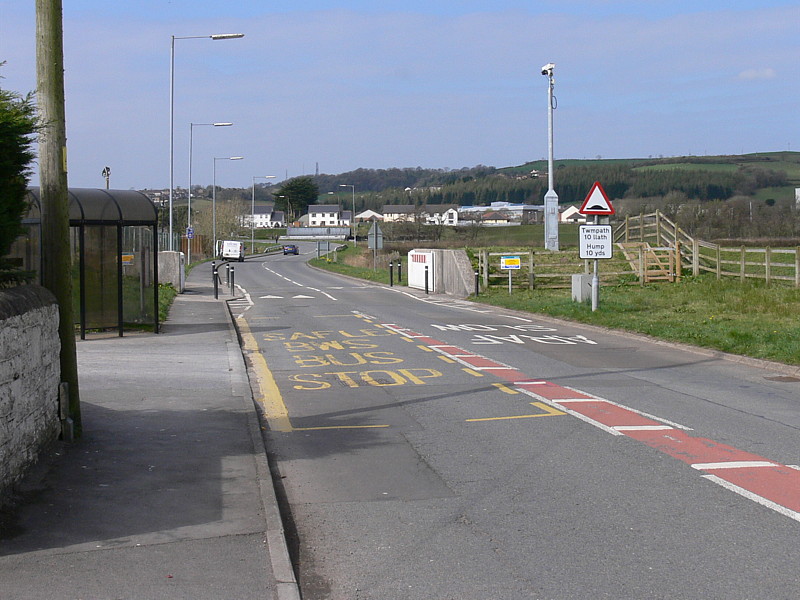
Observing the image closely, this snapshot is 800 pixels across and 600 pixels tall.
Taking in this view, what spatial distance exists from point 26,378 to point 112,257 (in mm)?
11578

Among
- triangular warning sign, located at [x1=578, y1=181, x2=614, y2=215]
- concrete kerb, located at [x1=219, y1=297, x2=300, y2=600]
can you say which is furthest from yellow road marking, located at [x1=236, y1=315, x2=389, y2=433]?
triangular warning sign, located at [x1=578, y1=181, x2=614, y2=215]

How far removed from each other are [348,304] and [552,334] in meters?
11.1

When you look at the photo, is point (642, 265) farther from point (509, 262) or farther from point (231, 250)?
point (231, 250)

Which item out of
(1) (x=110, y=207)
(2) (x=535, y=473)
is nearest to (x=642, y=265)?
(1) (x=110, y=207)

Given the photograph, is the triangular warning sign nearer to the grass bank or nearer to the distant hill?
the grass bank

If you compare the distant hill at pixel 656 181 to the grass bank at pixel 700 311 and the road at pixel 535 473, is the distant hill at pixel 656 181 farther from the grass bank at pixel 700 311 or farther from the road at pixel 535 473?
the road at pixel 535 473

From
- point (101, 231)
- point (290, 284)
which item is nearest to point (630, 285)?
point (290, 284)

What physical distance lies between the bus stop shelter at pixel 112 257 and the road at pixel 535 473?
15.0 feet

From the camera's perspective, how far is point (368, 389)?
12.0 metres

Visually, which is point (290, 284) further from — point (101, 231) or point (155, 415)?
point (155, 415)

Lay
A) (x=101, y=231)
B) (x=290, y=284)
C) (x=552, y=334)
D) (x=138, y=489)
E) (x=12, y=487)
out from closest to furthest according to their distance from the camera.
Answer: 1. (x=12, y=487)
2. (x=138, y=489)
3. (x=101, y=231)
4. (x=552, y=334)
5. (x=290, y=284)

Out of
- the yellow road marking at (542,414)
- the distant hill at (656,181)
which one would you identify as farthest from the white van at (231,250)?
the yellow road marking at (542,414)

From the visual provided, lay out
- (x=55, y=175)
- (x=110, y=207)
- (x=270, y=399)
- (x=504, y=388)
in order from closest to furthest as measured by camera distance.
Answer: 1. (x=55, y=175)
2. (x=270, y=399)
3. (x=504, y=388)
4. (x=110, y=207)

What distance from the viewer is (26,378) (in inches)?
269
